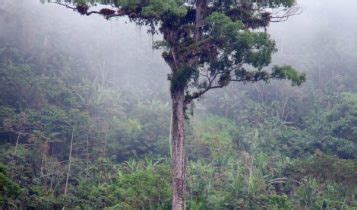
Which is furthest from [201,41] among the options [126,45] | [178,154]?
[126,45]

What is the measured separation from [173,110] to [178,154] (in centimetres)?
102

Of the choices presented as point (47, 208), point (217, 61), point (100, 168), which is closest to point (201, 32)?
point (217, 61)

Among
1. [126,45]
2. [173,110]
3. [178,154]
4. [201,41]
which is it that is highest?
[126,45]

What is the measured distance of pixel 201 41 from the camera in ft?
39.1

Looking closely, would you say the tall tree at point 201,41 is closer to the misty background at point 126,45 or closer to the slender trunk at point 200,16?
the slender trunk at point 200,16

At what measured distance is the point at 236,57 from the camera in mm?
12023

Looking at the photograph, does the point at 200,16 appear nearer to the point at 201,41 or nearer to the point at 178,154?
the point at 201,41

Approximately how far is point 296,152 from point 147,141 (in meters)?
10.0

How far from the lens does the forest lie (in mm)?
12203

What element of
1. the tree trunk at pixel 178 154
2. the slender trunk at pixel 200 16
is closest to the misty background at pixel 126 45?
the slender trunk at pixel 200 16

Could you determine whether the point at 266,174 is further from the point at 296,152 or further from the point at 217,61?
the point at 217,61

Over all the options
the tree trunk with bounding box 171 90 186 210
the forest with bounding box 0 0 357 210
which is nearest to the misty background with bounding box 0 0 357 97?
the forest with bounding box 0 0 357 210

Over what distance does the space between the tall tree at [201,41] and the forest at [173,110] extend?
0.03 meters

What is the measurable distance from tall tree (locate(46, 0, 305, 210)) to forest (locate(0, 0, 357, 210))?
0.11 feet
